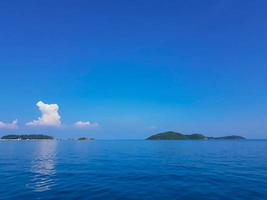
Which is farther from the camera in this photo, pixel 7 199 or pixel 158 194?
pixel 158 194

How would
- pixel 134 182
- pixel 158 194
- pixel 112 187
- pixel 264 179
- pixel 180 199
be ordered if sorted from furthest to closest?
1. pixel 264 179
2. pixel 134 182
3. pixel 112 187
4. pixel 158 194
5. pixel 180 199

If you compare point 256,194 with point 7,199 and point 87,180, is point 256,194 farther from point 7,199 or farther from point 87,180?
point 7,199

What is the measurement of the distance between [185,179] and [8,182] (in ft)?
78.4

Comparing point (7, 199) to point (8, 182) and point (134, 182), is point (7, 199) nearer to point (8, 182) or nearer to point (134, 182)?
point (8, 182)

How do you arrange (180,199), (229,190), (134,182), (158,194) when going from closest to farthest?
(180,199)
(158,194)
(229,190)
(134,182)

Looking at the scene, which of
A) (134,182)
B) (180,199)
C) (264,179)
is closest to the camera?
(180,199)

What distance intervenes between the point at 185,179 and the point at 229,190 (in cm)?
718

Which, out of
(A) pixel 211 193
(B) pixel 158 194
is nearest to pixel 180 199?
(B) pixel 158 194

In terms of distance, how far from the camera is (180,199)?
70.3ft

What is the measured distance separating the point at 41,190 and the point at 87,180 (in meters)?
6.87

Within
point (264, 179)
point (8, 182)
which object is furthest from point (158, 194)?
point (8, 182)

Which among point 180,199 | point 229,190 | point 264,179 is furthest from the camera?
point 264,179

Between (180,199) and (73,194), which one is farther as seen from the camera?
(73,194)

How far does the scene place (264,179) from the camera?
31.0m
